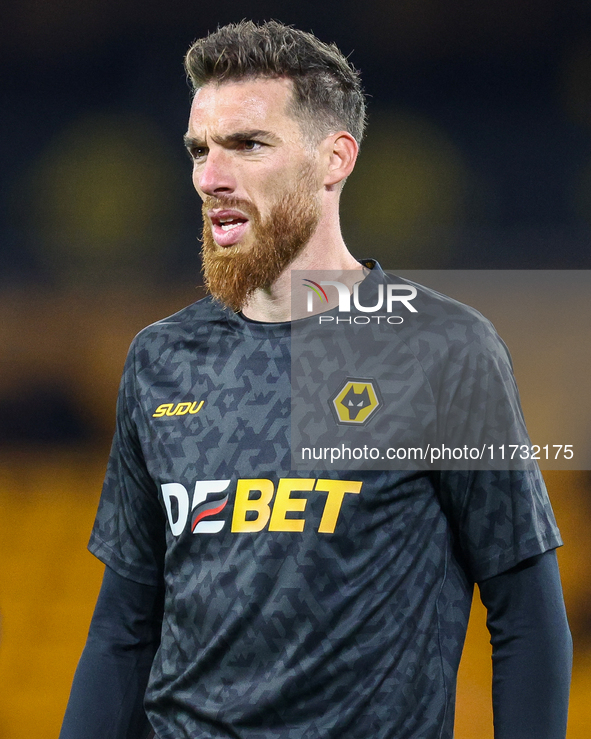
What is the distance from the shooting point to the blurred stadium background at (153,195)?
2627 mm

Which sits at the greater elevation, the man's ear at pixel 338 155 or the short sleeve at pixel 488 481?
the man's ear at pixel 338 155

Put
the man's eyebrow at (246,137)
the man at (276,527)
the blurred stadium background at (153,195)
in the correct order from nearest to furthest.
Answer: the man at (276,527) → the man's eyebrow at (246,137) → the blurred stadium background at (153,195)

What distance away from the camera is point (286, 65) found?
3.29 feet

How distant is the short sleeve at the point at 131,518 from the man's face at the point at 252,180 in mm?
206

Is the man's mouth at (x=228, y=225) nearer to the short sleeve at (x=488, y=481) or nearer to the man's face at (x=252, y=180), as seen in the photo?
the man's face at (x=252, y=180)

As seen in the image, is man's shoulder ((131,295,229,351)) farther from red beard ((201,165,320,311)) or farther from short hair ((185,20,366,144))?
short hair ((185,20,366,144))

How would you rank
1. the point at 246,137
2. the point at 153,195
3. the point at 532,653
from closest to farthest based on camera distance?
1. the point at 532,653
2. the point at 246,137
3. the point at 153,195

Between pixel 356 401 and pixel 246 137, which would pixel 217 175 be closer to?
pixel 246 137

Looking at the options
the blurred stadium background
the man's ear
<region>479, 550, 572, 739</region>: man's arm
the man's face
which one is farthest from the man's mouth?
the blurred stadium background

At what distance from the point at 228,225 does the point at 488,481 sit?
0.42 meters

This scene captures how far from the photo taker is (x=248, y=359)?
1.00 metres

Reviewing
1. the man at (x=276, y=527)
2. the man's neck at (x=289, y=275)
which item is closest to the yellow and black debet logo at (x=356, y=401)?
the man at (x=276, y=527)

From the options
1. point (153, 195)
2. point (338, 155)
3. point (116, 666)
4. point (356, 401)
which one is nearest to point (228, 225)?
point (338, 155)

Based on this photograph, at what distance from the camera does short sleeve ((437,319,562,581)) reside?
0.88 metres
